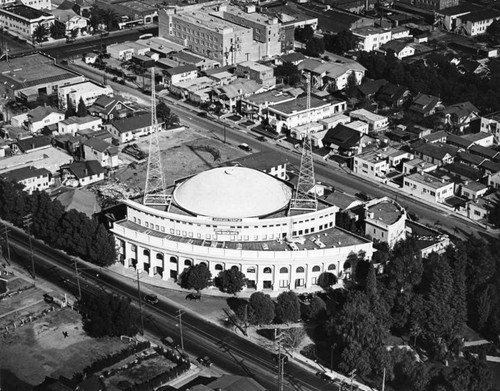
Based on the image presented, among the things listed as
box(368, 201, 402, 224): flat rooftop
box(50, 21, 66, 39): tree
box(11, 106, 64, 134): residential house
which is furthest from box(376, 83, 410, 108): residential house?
box(50, 21, 66, 39): tree

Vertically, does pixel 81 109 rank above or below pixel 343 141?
above

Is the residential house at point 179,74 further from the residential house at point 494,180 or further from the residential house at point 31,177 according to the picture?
the residential house at point 494,180

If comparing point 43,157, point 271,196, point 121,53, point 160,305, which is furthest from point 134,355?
point 121,53

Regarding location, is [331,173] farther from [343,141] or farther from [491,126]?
[491,126]

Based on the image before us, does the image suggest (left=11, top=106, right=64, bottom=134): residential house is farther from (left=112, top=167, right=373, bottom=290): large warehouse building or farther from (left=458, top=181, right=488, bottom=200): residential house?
(left=458, top=181, right=488, bottom=200): residential house

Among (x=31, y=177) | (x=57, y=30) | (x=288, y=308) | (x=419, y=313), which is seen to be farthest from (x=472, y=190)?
(x=57, y=30)
